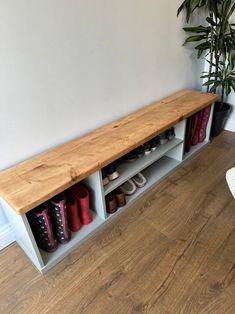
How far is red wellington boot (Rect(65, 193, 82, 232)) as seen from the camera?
1.30m

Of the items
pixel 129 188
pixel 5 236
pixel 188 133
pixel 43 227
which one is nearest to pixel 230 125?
pixel 188 133

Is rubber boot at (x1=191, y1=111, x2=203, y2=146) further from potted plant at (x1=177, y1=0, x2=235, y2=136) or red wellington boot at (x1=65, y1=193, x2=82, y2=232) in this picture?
red wellington boot at (x1=65, y1=193, x2=82, y2=232)

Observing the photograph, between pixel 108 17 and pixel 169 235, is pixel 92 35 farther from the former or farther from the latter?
pixel 169 235

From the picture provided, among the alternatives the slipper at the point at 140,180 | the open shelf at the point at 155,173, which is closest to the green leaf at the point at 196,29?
the open shelf at the point at 155,173

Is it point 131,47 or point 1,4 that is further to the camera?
point 131,47

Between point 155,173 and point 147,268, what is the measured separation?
76 cm

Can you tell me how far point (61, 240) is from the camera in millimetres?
1301

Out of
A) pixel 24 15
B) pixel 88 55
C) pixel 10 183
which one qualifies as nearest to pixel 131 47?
pixel 88 55

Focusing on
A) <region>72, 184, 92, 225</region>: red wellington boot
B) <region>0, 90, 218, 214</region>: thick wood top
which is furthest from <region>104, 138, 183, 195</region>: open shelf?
<region>0, 90, 218, 214</region>: thick wood top

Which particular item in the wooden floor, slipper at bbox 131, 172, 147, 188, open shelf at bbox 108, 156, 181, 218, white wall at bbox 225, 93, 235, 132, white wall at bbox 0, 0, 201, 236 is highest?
white wall at bbox 0, 0, 201, 236

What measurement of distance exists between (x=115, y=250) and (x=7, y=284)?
58 centimetres

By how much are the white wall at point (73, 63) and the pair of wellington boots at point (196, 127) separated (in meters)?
0.41

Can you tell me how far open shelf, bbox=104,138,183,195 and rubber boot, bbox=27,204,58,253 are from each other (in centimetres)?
37

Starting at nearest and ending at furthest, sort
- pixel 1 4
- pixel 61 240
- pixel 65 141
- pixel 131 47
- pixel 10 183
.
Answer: pixel 1 4
pixel 10 183
pixel 61 240
pixel 65 141
pixel 131 47
